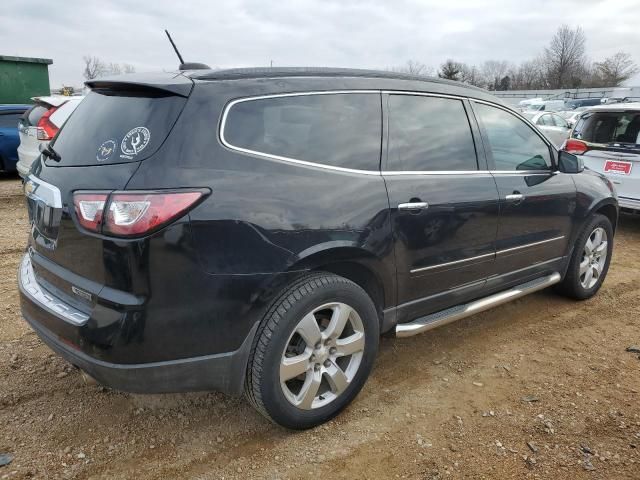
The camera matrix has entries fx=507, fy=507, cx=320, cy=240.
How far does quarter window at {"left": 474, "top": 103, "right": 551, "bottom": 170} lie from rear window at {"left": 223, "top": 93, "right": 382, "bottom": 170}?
1032 millimetres

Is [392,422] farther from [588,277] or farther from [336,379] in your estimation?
[588,277]

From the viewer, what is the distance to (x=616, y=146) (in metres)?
6.66

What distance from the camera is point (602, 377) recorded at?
326cm

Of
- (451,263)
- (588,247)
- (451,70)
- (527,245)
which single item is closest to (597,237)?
(588,247)

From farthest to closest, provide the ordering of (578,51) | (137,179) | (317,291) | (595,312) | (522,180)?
(578,51) → (595,312) → (522,180) → (317,291) → (137,179)

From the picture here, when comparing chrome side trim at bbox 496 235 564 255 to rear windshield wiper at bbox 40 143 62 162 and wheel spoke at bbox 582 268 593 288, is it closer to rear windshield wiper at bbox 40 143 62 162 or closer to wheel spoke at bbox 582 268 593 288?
wheel spoke at bbox 582 268 593 288

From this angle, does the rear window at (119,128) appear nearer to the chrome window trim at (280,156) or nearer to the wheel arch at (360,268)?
the chrome window trim at (280,156)

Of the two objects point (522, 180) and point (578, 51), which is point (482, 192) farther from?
point (578, 51)

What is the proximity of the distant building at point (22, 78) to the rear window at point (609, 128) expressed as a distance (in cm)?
1560

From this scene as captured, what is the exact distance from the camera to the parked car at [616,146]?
647cm

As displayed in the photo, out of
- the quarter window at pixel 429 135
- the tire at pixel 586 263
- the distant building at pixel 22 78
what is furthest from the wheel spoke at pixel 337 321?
the distant building at pixel 22 78

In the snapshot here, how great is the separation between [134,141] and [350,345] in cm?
144

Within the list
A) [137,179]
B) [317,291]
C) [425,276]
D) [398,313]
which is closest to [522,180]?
[425,276]

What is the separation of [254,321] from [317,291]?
334 millimetres
